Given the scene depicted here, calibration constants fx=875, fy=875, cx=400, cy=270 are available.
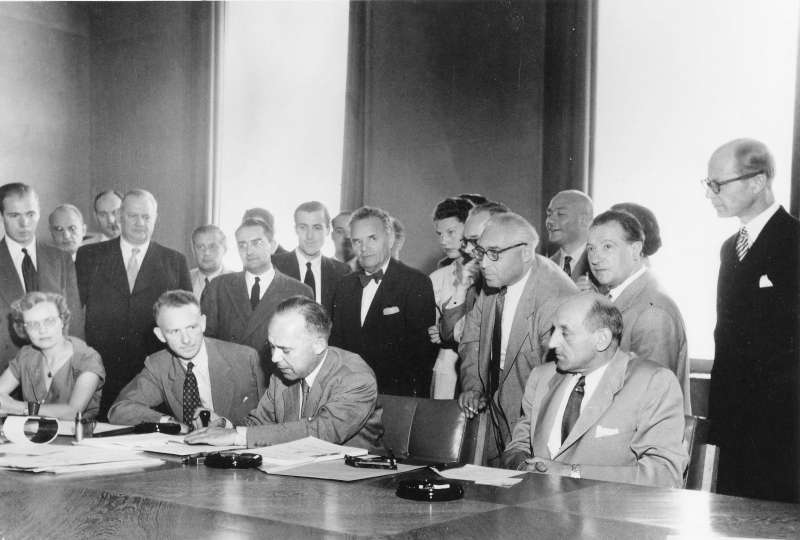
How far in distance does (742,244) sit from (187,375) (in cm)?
224

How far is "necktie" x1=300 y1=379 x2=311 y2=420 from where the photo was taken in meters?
3.12

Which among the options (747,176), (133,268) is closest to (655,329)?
(747,176)

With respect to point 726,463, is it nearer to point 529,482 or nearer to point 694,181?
point 529,482

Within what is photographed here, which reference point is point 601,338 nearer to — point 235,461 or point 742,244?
point 742,244

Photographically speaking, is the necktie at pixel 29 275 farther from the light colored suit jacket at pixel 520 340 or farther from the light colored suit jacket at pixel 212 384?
the light colored suit jacket at pixel 520 340

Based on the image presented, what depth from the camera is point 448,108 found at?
19.2 ft

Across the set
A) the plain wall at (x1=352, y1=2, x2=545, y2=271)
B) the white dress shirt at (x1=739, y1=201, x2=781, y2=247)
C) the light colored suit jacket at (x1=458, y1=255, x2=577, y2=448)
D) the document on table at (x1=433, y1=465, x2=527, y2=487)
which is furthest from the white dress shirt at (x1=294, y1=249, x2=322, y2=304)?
the document on table at (x1=433, y1=465, x2=527, y2=487)

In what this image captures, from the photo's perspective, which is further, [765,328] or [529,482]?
[765,328]

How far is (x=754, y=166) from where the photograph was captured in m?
3.21

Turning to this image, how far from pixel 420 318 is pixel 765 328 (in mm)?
1590

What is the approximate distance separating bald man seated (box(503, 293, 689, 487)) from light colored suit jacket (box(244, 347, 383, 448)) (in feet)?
1.67

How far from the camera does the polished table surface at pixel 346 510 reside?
5.46 ft

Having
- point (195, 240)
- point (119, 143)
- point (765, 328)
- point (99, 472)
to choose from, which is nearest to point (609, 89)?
point (765, 328)

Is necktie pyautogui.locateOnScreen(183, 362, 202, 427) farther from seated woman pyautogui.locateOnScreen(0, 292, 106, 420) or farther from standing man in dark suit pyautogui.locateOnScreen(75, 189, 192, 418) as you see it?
standing man in dark suit pyautogui.locateOnScreen(75, 189, 192, 418)
